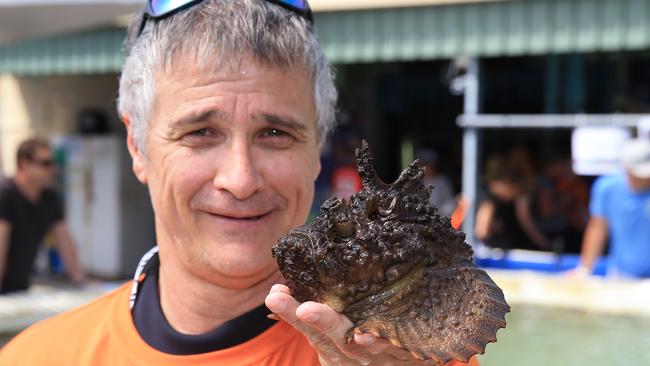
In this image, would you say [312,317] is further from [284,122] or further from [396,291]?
[284,122]

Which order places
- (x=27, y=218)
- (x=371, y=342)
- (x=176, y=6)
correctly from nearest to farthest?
(x=371, y=342) → (x=176, y=6) → (x=27, y=218)

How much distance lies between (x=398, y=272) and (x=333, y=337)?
170 millimetres

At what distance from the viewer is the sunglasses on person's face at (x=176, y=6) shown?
207 cm

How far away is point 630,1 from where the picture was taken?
26.7 feet

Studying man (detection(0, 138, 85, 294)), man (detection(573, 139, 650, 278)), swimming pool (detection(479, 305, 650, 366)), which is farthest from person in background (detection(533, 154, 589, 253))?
man (detection(0, 138, 85, 294))

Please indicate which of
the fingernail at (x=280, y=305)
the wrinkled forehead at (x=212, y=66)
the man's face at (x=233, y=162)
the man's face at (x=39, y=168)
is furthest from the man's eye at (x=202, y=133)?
the man's face at (x=39, y=168)

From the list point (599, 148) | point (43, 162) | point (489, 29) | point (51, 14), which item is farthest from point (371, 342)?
point (489, 29)

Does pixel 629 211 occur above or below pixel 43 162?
below

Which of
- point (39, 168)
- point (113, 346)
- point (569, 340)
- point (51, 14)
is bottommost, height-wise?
point (569, 340)

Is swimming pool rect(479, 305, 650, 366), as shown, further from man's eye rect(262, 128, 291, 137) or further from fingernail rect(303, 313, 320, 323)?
fingernail rect(303, 313, 320, 323)

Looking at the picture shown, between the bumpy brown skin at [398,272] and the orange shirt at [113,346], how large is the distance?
0.38 metres

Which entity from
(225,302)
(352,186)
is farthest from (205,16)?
(352,186)

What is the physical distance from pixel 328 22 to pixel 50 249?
17.3 ft

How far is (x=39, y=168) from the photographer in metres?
7.27
